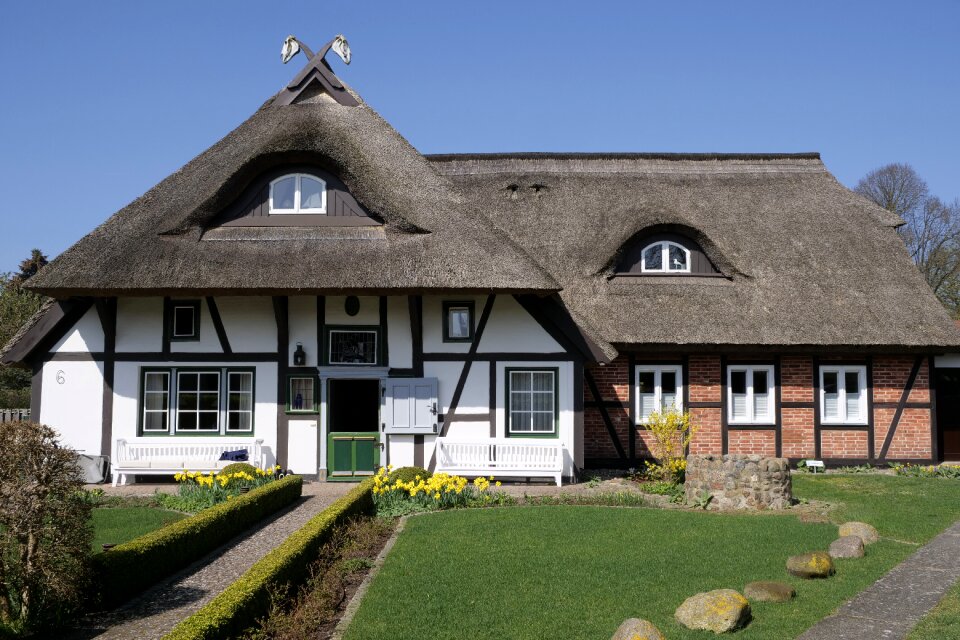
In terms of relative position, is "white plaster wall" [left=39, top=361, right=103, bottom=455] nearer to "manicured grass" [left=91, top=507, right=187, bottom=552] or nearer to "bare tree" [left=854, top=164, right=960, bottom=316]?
"manicured grass" [left=91, top=507, right=187, bottom=552]

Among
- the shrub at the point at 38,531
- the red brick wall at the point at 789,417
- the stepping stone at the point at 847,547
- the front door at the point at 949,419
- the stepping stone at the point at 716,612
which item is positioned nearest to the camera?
the shrub at the point at 38,531

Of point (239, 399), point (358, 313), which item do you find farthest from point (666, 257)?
point (239, 399)

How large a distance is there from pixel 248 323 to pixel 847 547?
10.8 metres

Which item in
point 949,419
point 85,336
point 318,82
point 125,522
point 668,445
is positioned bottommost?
point 125,522

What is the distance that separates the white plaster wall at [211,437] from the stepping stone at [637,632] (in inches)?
401

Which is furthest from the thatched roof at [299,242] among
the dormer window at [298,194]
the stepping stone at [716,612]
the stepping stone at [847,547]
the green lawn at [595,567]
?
the stepping stone at [716,612]

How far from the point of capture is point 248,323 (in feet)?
50.2

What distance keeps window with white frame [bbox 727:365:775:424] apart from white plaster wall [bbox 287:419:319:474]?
870 cm

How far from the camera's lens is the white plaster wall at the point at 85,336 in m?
15.2

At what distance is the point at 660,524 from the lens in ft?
36.0

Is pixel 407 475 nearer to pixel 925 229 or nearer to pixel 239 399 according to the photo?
pixel 239 399

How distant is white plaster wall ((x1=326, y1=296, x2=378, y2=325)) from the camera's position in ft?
50.3

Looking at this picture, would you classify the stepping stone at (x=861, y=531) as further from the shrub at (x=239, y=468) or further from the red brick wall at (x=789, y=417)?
the shrub at (x=239, y=468)

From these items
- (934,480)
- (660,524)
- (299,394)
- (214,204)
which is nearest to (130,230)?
(214,204)
